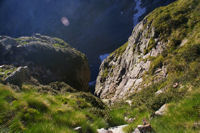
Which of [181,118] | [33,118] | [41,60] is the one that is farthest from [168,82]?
[41,60]

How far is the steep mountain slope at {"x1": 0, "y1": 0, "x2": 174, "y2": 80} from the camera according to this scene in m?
174

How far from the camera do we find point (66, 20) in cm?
18662

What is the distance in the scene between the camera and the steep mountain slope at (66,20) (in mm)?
173875

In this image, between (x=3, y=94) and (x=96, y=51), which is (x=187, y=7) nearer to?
(x=3, y=94)

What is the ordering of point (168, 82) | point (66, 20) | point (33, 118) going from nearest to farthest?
point (33, 118), point (168, 82), point (66, 20)

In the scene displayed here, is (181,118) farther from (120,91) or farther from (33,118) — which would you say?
(120,91)

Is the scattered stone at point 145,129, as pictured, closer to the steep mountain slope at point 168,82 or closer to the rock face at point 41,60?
the steep mountain slope at point 168,82

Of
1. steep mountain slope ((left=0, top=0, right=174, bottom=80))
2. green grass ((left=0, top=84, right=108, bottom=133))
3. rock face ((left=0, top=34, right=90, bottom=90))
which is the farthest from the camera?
steep mountain slope ((left=0, top=0, right=174, bottom=80))

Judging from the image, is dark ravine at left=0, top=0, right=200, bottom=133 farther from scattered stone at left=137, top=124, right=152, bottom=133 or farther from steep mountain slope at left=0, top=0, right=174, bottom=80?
steep mountain slope at left=0, top=0, right=174, bottom=80

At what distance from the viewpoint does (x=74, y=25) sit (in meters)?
188

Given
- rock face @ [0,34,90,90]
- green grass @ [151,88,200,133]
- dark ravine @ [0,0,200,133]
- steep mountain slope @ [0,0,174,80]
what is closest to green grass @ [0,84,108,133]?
dark ravine @ [0,0,200,133]

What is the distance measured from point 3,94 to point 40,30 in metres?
206

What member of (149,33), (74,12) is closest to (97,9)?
(74,12)

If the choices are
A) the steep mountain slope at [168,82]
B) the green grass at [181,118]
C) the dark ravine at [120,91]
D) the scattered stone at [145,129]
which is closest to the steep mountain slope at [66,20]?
the dark ravine at [120,91]
